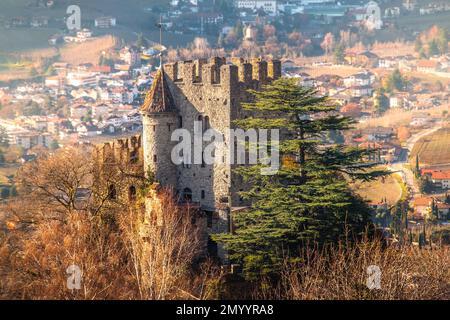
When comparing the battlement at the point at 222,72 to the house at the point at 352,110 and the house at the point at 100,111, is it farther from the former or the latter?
the house at the point at 352,110

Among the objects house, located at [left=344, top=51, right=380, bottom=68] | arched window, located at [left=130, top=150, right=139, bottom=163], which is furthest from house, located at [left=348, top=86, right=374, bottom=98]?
arched window, located at [left=130, top=150, right=139, bottom=163]

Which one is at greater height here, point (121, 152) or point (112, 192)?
point (121, 152)

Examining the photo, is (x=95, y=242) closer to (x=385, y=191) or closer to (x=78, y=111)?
(x=385, y=191)

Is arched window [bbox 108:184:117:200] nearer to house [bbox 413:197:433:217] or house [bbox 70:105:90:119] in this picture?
house [bbox 413:197:433:217]

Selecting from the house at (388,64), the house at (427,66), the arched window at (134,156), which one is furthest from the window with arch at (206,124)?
the house at (388,64)

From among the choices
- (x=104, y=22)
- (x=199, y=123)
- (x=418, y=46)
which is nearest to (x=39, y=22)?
(x=104, y=22)
